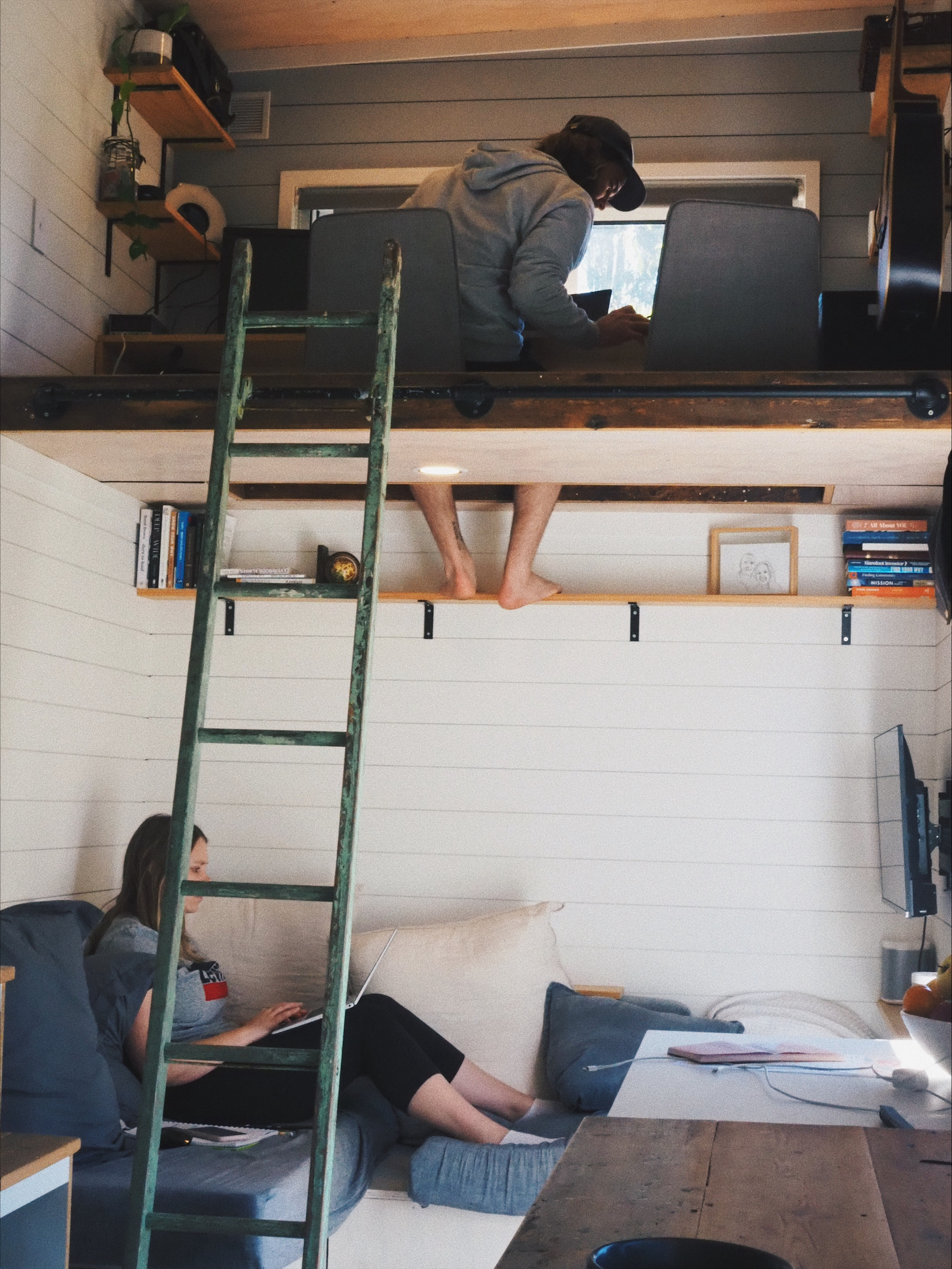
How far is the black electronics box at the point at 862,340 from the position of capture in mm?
3332

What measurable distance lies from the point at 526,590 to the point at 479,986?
1296 millimetres

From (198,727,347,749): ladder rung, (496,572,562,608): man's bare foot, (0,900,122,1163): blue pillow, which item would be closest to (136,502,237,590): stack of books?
(496,572,562,608): man's bare foot

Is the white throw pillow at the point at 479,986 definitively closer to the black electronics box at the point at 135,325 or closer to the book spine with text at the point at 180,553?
the book spine with text at the point at 180,553

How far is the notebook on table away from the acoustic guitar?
90.0 inches

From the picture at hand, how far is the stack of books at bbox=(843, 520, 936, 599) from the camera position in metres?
4.15

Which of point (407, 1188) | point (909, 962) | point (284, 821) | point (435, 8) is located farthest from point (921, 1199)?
point (435, 8)

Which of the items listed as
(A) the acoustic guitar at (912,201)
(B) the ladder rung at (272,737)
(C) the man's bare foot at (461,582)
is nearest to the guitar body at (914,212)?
(A) the acoustic guitar at (912,201)

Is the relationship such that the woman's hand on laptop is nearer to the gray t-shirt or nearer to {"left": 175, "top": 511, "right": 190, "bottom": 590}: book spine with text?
the gray t-shirt

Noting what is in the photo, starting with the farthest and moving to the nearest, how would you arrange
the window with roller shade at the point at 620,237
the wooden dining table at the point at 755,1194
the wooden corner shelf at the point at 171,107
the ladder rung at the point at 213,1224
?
the window with roller shade at the point at 620,237 → the wooden corner shelf at the point at 171,107 → the ladder rung at the point at 213,1224 → the wooden dining table at the point at 755,1194

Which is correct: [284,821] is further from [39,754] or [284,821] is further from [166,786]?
[39,754]

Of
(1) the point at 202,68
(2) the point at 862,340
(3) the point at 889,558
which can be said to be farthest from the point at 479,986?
(1) the point at 202,68

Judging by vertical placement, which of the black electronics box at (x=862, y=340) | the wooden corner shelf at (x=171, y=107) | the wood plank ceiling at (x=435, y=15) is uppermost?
the wood plank ceiling at (x=435, y=15)

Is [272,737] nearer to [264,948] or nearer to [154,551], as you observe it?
[264,948]

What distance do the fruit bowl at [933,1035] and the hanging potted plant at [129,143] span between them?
140 inches
